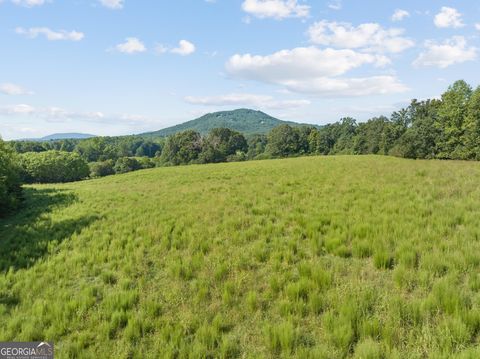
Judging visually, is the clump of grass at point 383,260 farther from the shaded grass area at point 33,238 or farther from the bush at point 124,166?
the bush at point 124,166

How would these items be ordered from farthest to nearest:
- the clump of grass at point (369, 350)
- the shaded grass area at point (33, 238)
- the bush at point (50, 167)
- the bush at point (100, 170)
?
the bush at point (100, 170) → the bush at point (50, 167) → the shaded grass area at point (33, 238) → the clump of grass at point (369, 350)

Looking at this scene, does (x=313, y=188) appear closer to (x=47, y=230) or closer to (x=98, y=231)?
(x=98, y=231)

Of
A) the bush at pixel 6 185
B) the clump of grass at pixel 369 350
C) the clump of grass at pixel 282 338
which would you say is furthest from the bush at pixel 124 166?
the clump of grass at pixel 369 350

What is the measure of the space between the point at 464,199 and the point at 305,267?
7.48m

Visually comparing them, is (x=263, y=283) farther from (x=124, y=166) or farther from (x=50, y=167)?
(x=124, y=166)

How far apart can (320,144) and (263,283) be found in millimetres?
97708

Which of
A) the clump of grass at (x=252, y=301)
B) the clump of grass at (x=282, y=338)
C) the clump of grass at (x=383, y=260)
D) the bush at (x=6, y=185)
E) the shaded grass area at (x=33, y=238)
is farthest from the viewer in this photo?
the bush at (x=6, y=185)

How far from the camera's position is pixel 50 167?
254ft

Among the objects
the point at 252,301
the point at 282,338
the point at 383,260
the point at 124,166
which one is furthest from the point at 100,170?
the point at 282,338

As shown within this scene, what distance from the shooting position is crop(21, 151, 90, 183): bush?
2977 inches

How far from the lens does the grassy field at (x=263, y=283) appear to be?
13.5 ft

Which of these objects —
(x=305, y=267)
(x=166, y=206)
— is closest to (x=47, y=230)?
(x=166, y=206)

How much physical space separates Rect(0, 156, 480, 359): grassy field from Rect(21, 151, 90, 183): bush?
3170 inches

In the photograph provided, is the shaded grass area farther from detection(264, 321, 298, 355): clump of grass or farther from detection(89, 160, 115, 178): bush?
detection(89, 160, 115, 178): bush
